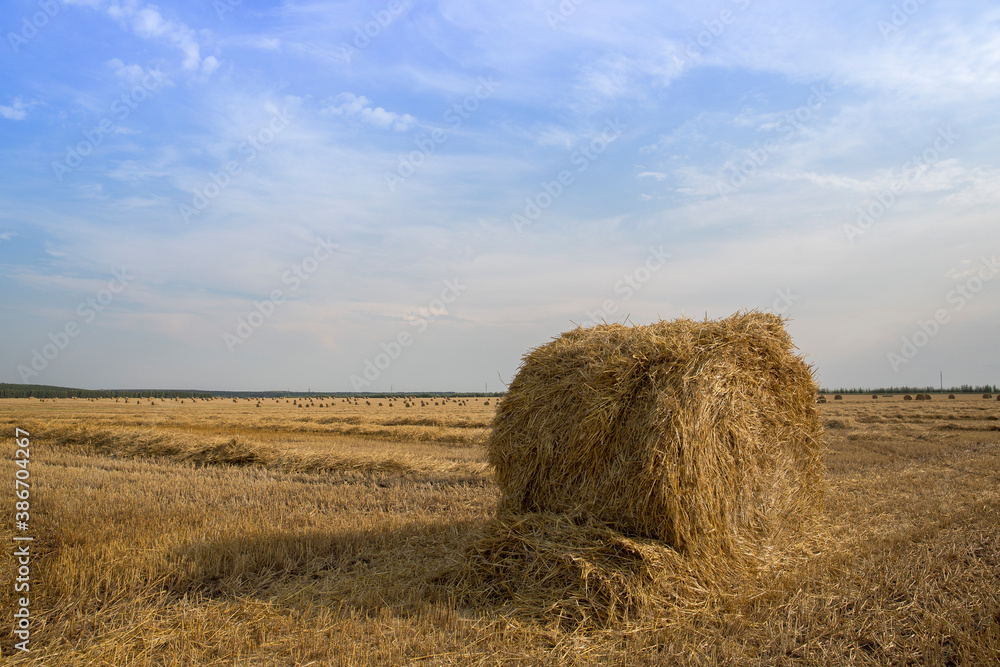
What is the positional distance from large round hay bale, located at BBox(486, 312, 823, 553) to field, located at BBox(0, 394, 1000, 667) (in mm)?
643

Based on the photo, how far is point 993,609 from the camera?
4160mm

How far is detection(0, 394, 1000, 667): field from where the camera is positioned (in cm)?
380

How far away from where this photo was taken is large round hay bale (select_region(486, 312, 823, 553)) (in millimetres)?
5031

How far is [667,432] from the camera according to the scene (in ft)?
16.3

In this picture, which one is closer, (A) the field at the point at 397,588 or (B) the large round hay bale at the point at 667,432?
(A) the field at the point at 397,588

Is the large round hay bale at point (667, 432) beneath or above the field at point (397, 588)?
above

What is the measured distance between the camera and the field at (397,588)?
380 cm

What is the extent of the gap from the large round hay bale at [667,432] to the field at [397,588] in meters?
0.64

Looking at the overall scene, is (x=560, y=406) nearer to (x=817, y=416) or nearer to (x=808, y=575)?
(x=808, y=575)

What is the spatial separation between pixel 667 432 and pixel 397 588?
2.79m

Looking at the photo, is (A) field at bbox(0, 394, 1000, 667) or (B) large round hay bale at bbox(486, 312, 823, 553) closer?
(A) field at bbox(0, 394, 1000, 667)

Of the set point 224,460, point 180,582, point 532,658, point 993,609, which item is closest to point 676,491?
point 532,658

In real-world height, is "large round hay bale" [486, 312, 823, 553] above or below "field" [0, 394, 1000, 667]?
above

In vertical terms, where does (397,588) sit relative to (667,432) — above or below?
below
